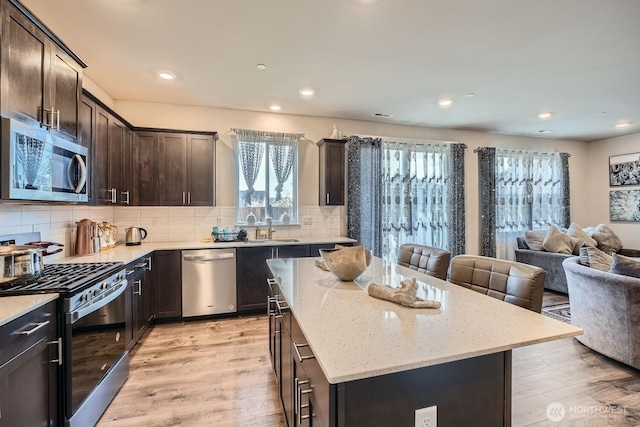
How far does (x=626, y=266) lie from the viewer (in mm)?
2494

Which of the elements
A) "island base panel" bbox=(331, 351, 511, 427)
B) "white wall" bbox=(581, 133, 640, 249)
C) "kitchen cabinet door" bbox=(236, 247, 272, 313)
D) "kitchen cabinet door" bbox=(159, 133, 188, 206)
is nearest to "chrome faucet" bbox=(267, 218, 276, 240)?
"kitchen cabinet door" bbox=(236, 247, 272, 313)

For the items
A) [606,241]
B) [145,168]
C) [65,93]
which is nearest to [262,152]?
[145,168]

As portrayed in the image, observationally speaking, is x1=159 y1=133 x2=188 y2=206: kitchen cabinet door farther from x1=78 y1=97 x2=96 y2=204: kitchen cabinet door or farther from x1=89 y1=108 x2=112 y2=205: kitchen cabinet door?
x1=78 y1=97 x2=96 y2=204: kitchen cabinet door

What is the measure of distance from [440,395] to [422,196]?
4378 mm

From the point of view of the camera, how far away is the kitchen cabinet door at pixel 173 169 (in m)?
3.74

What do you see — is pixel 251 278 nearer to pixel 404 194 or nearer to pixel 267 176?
pixel 267 176

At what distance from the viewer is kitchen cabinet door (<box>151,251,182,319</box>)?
3423 mm

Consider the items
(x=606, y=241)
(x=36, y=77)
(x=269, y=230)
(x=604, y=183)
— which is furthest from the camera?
(x=604, y=183)

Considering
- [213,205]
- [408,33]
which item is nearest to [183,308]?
[213,205]

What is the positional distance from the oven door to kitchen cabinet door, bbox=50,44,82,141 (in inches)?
45.6

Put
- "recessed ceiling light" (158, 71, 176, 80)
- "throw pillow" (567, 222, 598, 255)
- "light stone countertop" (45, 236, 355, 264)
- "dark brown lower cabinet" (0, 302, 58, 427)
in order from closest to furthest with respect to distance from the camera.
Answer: "dark brown lower cabinet" (0, 302, 58, 427) < "light stone countertop" (45, 236, 355, 264) < "recessed ceiling light" (158, 71, 176, 80) < "throw pillow" (567, 222, 598, 255)

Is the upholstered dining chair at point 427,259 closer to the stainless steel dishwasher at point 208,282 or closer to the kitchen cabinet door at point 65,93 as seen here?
the stainless steel dishwasher at point 208,282

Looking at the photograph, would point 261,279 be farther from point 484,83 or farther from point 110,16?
point 484,83

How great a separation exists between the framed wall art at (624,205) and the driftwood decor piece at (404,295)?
6796mm
